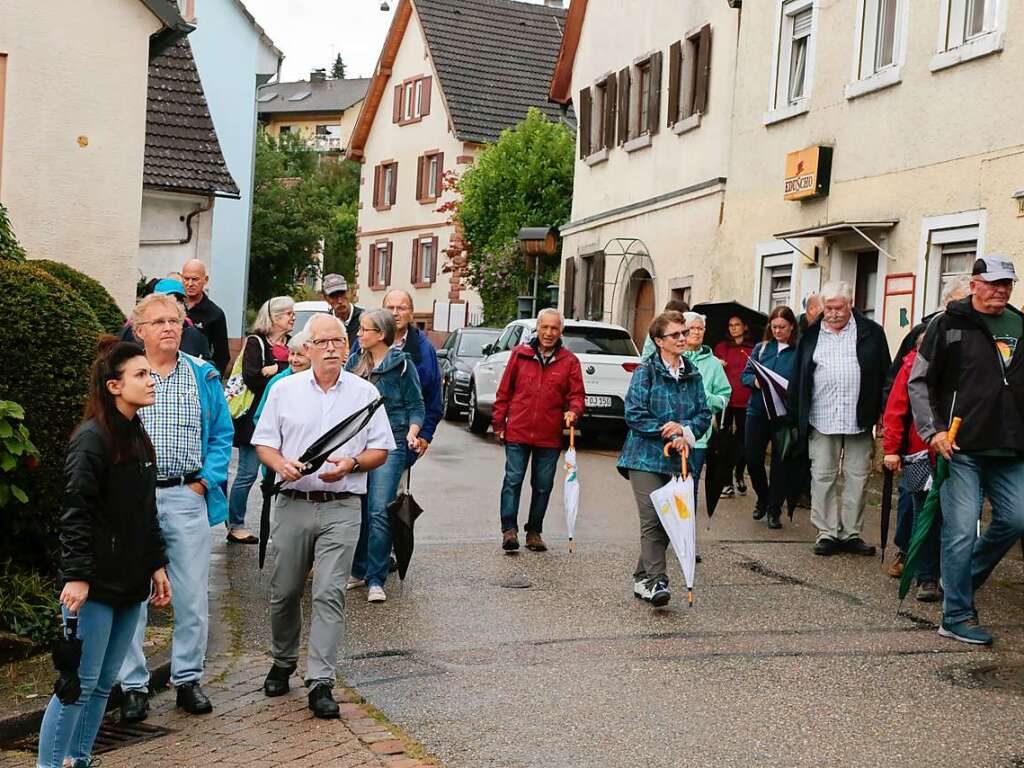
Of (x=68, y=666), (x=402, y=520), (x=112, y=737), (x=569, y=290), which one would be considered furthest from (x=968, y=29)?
(x=569, y=290)

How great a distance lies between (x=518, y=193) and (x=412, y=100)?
15.5 meters

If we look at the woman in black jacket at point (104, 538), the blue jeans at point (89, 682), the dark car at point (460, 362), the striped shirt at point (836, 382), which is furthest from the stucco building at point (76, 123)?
the blue jeans at point (89, 682)

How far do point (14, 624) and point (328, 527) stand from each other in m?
1.61

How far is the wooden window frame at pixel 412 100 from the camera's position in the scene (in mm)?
52438

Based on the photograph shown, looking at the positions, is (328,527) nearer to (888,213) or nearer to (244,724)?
(244,724)

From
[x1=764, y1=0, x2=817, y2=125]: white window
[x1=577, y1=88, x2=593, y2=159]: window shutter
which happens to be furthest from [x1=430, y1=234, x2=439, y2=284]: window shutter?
[x1=764, y1=0, x2=817, y2=125]: white window

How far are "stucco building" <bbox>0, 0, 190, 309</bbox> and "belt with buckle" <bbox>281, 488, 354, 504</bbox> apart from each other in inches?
450

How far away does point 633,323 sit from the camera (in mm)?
27375

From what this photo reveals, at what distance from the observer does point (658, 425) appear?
9289 millimetres

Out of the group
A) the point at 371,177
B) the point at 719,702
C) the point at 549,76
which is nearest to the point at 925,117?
the point at 719,702

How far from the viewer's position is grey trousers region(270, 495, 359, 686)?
6750mm

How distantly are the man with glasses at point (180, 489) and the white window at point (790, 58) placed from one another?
1472 cm

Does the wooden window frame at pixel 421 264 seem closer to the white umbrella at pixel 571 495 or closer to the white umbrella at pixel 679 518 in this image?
the white umbrella at pixel 571 495

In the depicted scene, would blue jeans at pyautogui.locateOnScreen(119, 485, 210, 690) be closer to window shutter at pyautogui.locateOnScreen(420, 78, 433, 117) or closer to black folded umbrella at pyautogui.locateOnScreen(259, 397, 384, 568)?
black folded umbrella at pyautogui.locateOnScreen(259, 397, 384, 568)
